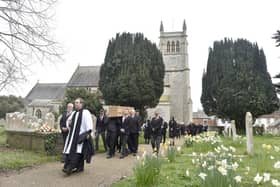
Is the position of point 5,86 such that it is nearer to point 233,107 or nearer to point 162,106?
point 233,107

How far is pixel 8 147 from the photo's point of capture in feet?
43.2

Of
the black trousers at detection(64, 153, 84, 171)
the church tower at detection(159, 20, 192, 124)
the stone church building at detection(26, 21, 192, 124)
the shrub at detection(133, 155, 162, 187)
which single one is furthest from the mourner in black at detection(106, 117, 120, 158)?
the church tower at detection(159, 20, 192, 124)

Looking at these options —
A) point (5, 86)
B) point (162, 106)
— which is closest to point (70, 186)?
point (5, 86)

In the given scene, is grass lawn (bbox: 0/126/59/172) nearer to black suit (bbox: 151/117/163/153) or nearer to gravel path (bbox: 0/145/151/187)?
gravel path (bbox: 0/145/151/187)

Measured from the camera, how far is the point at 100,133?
13766 mm

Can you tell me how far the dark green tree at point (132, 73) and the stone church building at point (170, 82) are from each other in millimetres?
22672

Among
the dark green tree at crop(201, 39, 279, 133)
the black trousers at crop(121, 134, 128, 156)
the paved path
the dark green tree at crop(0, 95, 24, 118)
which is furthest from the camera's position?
the dark green tree at crop(0, 95, 24, 118)

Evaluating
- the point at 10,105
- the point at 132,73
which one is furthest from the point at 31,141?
the point at 10,105

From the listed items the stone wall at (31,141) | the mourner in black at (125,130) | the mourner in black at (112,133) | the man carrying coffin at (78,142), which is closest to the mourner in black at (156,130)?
the mourner in black at (125,130)

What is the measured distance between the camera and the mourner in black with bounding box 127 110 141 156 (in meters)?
12.9

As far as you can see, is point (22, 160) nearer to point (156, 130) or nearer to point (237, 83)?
point (156, 130)

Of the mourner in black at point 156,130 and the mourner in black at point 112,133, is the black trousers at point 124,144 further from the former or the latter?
the mourner in black at point 156,130

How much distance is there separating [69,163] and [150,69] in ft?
117

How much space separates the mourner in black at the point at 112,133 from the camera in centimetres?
1255
